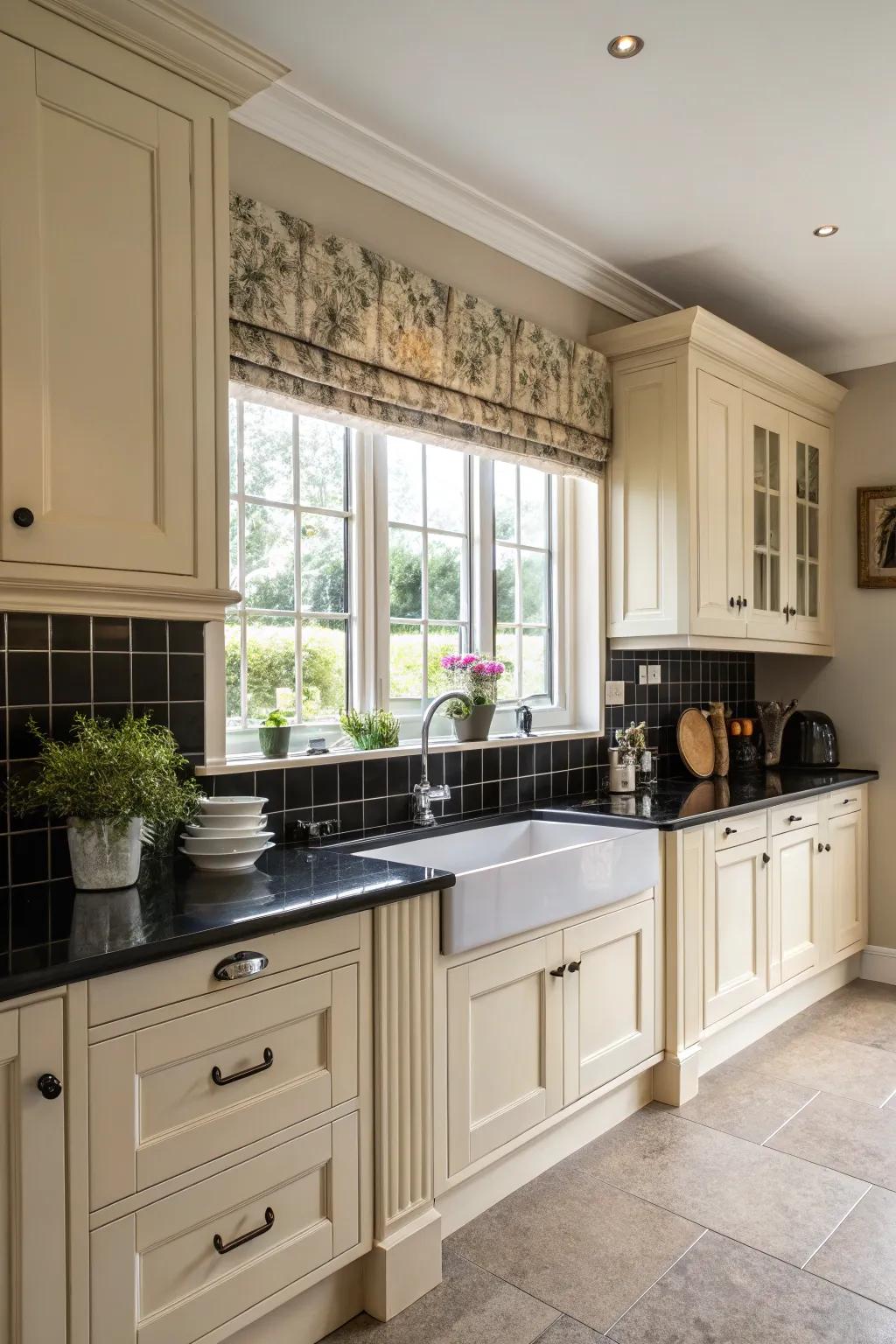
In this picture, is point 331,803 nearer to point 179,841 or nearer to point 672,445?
point 179,841

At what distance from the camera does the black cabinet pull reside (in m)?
1.54

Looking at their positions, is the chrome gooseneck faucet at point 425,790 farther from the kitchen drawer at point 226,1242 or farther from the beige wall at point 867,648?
the beige wall at point 867,648

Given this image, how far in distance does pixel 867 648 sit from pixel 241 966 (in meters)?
3.45

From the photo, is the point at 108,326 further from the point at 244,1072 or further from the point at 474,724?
the point at 474,724

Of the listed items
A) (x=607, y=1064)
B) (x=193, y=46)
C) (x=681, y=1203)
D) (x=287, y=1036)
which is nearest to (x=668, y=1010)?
(x=607, y=1064)

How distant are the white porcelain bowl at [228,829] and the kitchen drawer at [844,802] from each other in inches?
98.8

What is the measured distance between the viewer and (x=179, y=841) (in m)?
2.09

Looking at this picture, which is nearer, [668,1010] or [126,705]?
[126,705]

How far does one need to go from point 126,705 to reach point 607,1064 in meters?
1.57

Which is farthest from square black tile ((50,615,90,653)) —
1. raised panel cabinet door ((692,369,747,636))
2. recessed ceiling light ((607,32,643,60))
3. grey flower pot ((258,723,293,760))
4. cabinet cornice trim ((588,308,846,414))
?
cabinet cornice trim ((588,308,846,414))

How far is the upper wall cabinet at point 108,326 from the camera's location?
160cm

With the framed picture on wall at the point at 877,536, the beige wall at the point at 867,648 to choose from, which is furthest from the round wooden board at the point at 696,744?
the framed picture on wall at the point at 877,536

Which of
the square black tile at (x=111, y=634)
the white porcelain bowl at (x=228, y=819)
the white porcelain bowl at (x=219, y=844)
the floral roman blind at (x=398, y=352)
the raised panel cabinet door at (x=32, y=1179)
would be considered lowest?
the raised panel cabinet door at (x=32, y=1179)

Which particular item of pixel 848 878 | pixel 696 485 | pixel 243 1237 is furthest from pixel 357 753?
pixel 848 878
